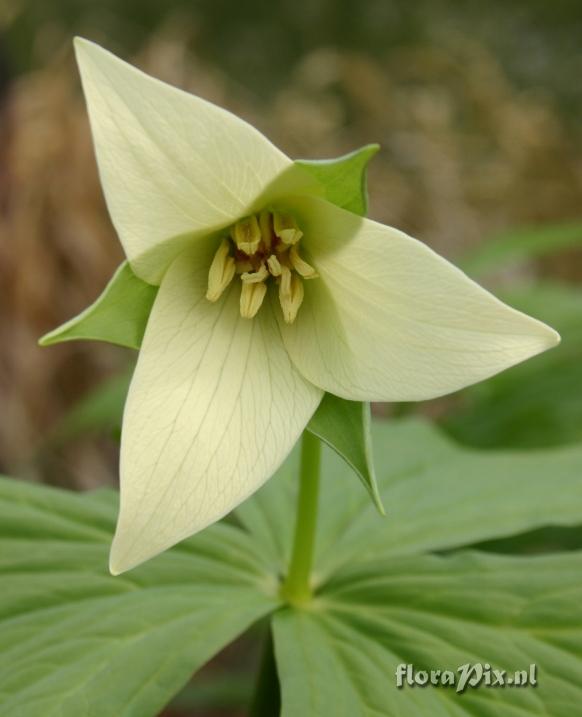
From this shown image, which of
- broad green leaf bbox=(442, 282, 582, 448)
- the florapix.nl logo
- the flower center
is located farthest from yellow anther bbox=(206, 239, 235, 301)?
broad green leaf bbox=(442, 282, 582, 448)

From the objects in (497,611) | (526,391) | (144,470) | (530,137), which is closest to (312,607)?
(497,611)

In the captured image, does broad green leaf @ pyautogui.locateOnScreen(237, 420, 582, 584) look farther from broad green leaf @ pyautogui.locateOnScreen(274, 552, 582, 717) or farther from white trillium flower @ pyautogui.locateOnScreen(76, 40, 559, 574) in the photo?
white trillium flower @ pyautogui.locateOnScreen(76, 40, 559, 574)

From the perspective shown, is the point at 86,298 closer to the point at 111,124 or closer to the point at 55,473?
the point at 55,473

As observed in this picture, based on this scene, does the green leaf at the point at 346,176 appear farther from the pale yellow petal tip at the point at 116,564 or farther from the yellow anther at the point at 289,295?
the pale yellow petal tip at the point at 116,564

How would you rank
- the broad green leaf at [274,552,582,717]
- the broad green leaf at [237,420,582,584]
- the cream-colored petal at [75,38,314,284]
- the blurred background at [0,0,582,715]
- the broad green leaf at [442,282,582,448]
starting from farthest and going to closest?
the blurred background at [0,0,582,715] → the broad green leaf at [442,282,582,448] → the broad green leaf at [237,420,582,584] → the broad green leaf at [274,552,582,717] → the cream-colored petal at [75,38,314,284]

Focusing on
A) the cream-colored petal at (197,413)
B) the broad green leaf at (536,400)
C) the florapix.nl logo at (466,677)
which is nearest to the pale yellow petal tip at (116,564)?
the cream-colored petal at (197,413)
